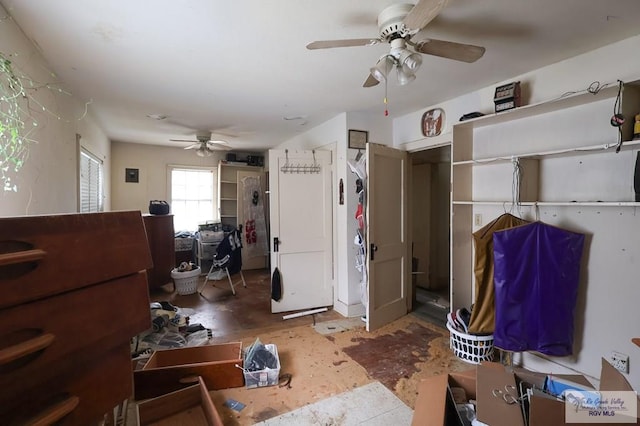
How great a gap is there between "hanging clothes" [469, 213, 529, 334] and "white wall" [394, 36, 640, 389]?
0.98 ft

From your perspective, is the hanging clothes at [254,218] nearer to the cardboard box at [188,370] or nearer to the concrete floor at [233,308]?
the concrete floor at [233,308]

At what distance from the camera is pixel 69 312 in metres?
0.72

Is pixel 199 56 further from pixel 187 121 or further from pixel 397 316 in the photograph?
pixel 397 316

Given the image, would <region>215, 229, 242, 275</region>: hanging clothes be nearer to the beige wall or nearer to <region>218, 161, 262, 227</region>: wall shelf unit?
<region>218, 161, 262, 227</region>: wall shelf unit

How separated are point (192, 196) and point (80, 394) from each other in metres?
5.61

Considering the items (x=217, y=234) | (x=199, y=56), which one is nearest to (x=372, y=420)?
(x=199, y=56)

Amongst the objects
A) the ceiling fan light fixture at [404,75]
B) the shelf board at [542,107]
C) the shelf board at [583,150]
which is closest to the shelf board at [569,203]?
the shelf board at [583,150]

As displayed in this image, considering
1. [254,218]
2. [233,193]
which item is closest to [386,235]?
[254,218]

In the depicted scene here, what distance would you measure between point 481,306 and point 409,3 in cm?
219

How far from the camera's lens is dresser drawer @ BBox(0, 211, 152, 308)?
2.09ft

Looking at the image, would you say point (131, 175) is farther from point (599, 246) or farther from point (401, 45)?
point (599, 246)

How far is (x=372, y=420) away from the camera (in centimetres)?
185

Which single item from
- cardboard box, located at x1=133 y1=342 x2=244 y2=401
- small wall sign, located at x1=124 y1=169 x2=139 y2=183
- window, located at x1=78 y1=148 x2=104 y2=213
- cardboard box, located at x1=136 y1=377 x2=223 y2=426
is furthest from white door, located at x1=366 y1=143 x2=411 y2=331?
small wall sign, located at x1=124 y1=169 x2=139 y2=183

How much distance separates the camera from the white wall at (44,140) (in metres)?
1.69
